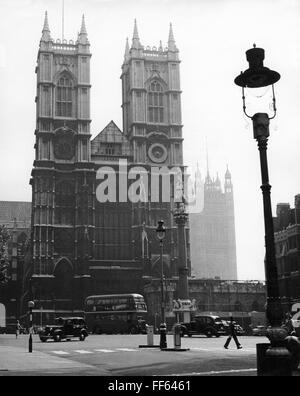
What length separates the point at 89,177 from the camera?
8412 centimetres

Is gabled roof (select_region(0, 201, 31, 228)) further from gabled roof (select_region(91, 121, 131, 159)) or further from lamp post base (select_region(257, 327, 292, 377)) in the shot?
lamp post base (select_region(257, 327, 292, 377))

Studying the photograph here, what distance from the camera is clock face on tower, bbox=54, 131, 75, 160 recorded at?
85.6m

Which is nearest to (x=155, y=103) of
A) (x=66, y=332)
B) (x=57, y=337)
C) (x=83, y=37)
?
(x=83, y=37)

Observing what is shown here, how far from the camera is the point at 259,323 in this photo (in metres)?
69.9

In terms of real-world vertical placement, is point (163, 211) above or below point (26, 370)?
above

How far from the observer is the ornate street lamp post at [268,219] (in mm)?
10934

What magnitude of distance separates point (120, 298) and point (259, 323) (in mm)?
18819

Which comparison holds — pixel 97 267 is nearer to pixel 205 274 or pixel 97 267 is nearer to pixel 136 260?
pixel 136 260

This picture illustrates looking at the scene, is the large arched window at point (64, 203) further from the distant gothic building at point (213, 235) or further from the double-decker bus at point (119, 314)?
the distant gothic building at point (213, 235)

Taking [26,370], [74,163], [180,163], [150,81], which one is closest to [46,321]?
[74,163]

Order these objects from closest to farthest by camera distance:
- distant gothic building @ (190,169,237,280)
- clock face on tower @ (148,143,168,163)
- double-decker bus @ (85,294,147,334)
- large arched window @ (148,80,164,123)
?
double-decker bus @ (85,294,147,334), clock face on tower @ (148,143,168,163), large arched window @ (148,80,164,123), distant gothic building @ (190,169,237,280)

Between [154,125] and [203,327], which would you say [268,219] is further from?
[154,125]

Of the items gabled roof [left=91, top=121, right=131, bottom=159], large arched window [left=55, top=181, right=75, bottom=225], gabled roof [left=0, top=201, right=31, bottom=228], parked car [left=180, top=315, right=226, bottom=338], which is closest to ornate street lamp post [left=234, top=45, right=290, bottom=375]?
parked car [left=180, top=315, right=226, bottom=338]

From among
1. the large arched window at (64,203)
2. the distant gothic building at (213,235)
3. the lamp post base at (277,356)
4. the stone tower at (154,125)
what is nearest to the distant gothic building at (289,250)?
the stone tower at (154,125)
